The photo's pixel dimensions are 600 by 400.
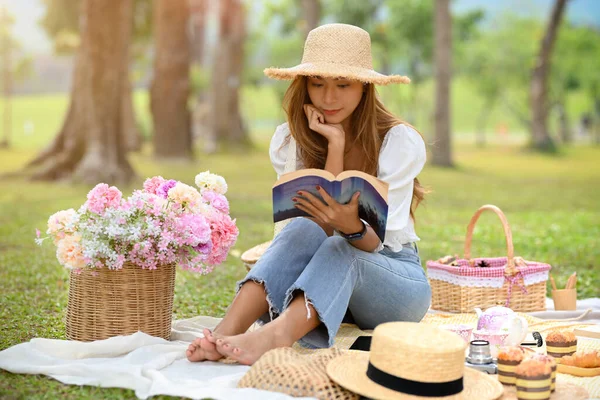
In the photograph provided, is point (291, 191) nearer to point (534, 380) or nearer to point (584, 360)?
point (534, 380)

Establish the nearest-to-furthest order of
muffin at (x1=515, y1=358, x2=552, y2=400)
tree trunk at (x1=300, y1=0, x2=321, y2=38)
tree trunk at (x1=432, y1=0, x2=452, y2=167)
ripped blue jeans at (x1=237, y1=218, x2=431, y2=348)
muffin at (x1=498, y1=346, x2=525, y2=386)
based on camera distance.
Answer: muffin at (x1=515, y1=358, x2=552, y2=400), muffin at (x1=498, y1=346, x2=525, y2=386), ripped blue jeans at (x1=237, y1=218, x2=431, y2=348), tree trunk at (x1=300, y1=0, x2=321, y2=38), tree trunk at (x1=432, y1=0, x2=452, y2=167)

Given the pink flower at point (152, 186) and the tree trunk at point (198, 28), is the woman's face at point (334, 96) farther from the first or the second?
the tree trunk at point (198, 28)

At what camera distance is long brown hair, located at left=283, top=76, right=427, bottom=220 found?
158 inches

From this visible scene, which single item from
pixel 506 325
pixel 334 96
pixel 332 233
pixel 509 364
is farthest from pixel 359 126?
pixel 509 364

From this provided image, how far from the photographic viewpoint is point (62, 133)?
48.1ft

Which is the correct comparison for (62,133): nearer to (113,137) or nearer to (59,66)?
(113,137)

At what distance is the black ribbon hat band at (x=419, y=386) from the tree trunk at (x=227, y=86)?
19.4 m

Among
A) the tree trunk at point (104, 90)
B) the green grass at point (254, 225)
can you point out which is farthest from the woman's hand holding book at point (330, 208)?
the tree trunk at point (104, 90)

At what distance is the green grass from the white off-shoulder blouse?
0.74m

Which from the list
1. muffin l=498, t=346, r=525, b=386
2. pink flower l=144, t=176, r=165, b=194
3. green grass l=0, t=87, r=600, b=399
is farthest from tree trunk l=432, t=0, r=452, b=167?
muffin l=498, t=346, r=525, b=386

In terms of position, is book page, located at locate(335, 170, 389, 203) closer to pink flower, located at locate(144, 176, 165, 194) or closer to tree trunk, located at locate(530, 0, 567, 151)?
pink flower, located at locate(144, 176, 165, 194)

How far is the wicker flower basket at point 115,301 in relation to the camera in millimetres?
3693

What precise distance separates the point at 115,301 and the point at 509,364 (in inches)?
64.9

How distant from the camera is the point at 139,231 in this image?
3.57m
